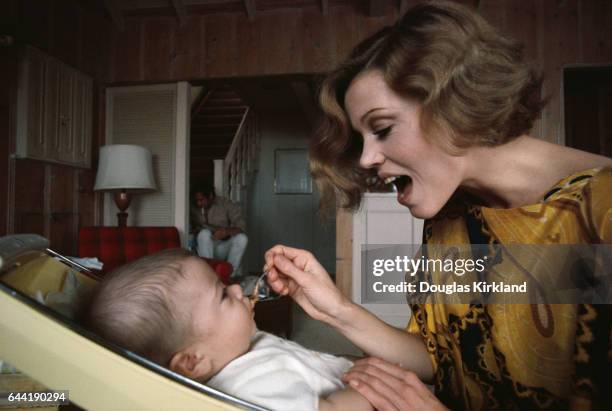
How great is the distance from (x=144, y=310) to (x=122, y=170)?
297cm

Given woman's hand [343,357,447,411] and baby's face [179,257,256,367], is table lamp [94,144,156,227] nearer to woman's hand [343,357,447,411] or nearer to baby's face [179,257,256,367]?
baby's face [179,257,256,367]

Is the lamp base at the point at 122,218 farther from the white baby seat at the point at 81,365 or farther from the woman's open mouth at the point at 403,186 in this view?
the white baby seat at the point at 81,365

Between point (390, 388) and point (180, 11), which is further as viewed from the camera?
point (180, 11)

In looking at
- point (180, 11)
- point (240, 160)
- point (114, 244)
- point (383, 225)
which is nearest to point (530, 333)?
point (383, 225)

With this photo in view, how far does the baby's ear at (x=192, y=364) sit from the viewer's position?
69 cm

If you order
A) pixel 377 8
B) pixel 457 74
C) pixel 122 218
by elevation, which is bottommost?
pixel 122 218

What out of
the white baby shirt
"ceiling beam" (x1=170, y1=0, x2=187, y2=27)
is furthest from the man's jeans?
the white baby shirt

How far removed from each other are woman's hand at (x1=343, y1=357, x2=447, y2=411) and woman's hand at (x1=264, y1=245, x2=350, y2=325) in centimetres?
14

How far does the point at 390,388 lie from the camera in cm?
69

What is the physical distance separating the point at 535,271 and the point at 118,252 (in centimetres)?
299

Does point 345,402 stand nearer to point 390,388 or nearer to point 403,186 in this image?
point 390,388

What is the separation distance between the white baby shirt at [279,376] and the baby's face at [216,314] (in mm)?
30

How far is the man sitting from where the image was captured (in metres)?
4.26

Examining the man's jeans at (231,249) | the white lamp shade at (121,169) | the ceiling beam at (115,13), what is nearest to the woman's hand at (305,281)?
the white lamp shade at (121,169)
